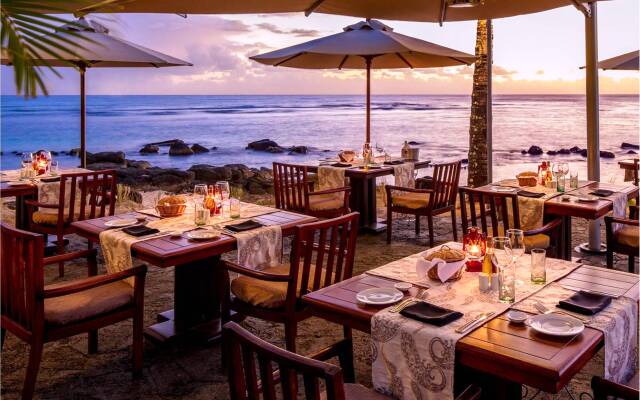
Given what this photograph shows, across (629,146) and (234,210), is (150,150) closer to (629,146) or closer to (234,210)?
(629,146)

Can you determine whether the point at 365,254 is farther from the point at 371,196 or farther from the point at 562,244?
the point at 562,244

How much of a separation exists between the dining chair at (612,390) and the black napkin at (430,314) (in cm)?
50

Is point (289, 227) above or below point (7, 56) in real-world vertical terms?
below

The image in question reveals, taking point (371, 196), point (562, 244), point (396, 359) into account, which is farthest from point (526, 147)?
point (396, 359)

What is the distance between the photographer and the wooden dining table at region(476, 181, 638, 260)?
14.2 feet

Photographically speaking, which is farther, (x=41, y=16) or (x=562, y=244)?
(x=562, y=244)

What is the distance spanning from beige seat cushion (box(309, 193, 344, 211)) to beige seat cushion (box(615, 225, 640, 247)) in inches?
114

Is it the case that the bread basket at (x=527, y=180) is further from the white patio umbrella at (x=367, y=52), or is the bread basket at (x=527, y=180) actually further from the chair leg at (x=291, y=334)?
the chair leg at (x=291, y=334)

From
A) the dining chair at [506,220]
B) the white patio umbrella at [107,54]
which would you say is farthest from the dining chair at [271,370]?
the white patio umbrella at [107,54]

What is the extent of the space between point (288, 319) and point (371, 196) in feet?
14.2

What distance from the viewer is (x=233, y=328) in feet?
5.19

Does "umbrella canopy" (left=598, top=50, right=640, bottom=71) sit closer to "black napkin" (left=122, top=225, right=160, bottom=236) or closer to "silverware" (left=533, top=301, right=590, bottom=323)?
"silverware" (left=533, top=301, right=590, bottom=323)

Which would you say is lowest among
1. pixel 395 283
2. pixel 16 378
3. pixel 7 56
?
pixel 16 378

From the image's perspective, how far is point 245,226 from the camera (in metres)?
3.75
